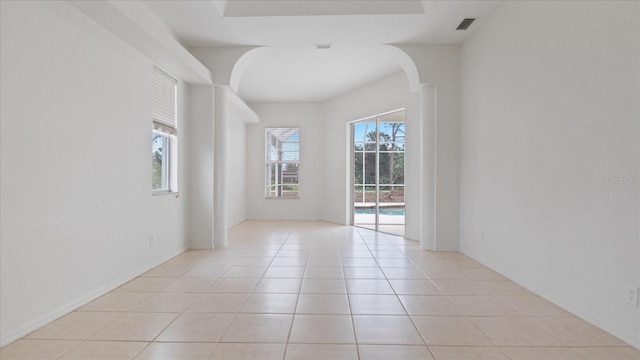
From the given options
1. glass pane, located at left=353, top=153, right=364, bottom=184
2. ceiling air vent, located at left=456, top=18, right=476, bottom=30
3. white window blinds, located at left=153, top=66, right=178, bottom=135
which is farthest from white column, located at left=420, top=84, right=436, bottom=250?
white window blinds, located at left=153, top=66, right=178, bottom=135

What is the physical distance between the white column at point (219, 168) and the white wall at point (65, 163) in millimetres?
1176

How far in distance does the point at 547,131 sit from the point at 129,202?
4.02 meters

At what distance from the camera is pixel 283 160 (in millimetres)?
8055

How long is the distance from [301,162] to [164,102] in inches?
173

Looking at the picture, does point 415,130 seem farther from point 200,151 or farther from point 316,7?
point 200,151

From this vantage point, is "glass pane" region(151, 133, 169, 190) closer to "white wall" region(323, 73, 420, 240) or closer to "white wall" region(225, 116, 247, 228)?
"white wall" region(225, 116, 247, 228)

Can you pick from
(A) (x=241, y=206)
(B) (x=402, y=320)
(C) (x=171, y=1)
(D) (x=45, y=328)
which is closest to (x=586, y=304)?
(B) (x=402, y=320)

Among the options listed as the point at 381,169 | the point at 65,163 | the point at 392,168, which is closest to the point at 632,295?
the point at 65,163

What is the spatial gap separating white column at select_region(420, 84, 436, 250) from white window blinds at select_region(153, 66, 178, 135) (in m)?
3.51

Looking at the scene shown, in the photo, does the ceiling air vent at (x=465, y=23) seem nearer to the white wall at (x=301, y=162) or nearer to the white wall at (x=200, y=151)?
the white wall at (x=200, y=151)

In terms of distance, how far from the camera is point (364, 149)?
265 inches

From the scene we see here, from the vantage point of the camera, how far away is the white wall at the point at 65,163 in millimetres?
1978

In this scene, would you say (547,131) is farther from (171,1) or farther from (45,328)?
(45,328)

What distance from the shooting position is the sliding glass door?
609 cm
